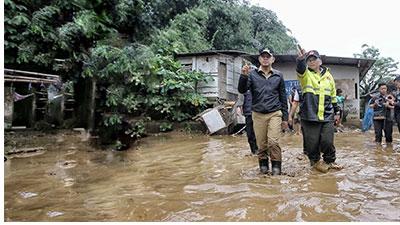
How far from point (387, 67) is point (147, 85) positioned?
2052 centimetres

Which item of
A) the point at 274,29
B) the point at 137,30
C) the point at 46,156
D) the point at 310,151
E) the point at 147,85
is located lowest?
the point at 46,156

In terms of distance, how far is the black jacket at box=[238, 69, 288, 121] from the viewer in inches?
200

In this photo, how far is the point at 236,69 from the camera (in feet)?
54.2

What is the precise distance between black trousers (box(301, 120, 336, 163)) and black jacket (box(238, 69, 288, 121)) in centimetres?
48

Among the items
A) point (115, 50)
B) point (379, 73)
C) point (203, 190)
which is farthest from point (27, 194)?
point (379, 73)

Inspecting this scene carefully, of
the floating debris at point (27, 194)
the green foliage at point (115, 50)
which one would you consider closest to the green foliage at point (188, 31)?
the green foliage at point (115, 50)

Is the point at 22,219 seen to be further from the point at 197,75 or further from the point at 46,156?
the point at 197,75

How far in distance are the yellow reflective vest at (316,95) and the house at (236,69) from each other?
9.82m

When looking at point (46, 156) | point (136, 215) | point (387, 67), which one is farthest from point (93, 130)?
point (387, 67)

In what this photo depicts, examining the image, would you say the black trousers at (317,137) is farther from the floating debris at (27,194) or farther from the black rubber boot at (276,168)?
the floating debris at (27,194)

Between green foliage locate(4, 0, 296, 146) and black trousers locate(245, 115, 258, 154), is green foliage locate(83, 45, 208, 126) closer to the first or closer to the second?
green foliage locate(4, 0, 296, 146)

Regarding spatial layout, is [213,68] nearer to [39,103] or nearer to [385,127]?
[39,103]

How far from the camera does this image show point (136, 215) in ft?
11.6

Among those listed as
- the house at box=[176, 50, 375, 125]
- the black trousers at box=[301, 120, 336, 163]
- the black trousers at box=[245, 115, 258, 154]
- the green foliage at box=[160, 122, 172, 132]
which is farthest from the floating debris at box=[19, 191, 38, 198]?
the house at box=[176, 50, 375, 125]
